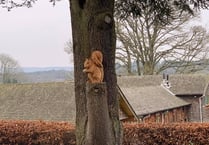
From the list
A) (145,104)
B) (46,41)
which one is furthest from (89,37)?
(145,104)

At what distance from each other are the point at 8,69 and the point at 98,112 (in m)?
16.8

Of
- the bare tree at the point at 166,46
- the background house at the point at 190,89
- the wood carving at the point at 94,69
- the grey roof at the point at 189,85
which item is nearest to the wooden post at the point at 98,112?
the wood carving at the point at 94,69

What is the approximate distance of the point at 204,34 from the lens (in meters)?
24.8

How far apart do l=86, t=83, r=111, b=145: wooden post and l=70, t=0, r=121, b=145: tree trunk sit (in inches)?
6.9

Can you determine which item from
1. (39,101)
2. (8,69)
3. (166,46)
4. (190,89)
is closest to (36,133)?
(39,101)

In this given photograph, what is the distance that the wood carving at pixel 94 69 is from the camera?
11.0ft

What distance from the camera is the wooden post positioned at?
332 cm

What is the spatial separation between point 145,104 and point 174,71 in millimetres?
8685

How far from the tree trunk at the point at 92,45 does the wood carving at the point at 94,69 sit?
17 cm

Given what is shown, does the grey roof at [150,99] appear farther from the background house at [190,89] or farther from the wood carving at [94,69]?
the wood carving at [94,69]

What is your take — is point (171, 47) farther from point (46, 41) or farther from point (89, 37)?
point (89, 37)

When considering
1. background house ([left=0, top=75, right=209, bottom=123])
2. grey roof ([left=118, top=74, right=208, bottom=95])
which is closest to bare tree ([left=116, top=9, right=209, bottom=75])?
grey roof ([left=118, top=74, right=208, bottom=95])

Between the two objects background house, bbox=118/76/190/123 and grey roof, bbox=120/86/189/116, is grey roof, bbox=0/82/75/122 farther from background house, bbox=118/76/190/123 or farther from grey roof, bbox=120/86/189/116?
grey roof, bbox=120/86/189/116

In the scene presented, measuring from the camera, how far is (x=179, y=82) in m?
26.6
